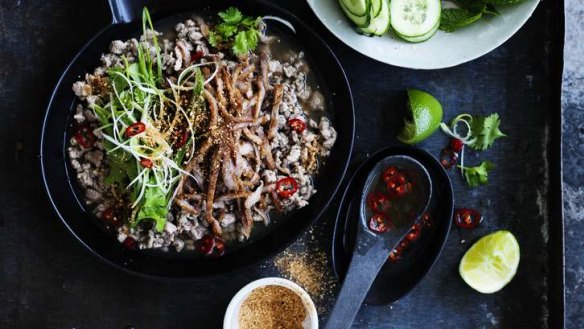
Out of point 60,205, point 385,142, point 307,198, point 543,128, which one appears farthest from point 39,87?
point 543,128

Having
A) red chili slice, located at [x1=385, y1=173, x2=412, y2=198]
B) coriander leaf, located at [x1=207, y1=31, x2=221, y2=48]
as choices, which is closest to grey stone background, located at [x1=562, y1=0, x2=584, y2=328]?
red chili slice, located at [x1=385, y1=173, x2=412, y2=198]

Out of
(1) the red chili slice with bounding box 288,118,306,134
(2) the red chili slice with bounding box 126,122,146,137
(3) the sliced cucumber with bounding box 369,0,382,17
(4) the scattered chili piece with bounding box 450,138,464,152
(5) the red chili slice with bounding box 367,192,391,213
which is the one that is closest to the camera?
(2) the red chili slice with bounding box 126,122,146,137

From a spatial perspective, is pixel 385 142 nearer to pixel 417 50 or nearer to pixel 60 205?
pixel 417 50

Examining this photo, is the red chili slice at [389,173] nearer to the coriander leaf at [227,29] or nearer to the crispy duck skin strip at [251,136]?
the crispy duck skin strip at [251,136]

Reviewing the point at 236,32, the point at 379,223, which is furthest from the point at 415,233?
the point at 236,32

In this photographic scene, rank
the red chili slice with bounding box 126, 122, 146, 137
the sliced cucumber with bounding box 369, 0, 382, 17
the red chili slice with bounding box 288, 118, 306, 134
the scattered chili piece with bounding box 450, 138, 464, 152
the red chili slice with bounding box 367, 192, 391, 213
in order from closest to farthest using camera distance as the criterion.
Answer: the red chili slice with bounding box 126, 122, 146, 137 < the sliced cucumber with bounding box 369, 0, 382, 17 < the red chili slice with bounding box 288, 118, 306, 134 < the red chili slice with bounding box 367, 192, 391, 213 < the scattered chili piece with bounding box 450, 138, 464, 152

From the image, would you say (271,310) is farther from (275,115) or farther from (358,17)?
(358,17)

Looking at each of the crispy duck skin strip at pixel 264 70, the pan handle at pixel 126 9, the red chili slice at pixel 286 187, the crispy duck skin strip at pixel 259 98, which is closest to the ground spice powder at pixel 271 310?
the red chili slice at pixel 286 187

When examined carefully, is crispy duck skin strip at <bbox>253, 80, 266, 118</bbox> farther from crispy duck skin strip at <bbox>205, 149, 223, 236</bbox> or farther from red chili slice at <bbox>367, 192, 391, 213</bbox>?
red chili slice at <bbox>367, 192, 391, 213</bbox>
